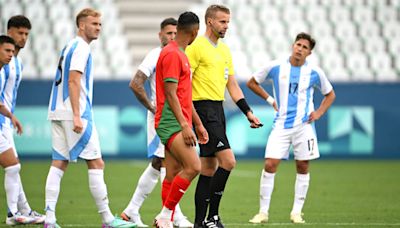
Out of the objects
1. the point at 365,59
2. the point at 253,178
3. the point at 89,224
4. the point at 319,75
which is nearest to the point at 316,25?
the point at 365,59

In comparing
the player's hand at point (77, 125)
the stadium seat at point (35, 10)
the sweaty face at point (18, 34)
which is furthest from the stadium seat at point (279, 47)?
the player's hand at point (77, 125)

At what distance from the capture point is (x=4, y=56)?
9.51 metres

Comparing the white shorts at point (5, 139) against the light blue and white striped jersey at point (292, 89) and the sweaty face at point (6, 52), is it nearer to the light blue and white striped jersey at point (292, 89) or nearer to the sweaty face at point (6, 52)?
the sweaty face at point (6, 52)

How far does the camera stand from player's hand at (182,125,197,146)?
8.33 m

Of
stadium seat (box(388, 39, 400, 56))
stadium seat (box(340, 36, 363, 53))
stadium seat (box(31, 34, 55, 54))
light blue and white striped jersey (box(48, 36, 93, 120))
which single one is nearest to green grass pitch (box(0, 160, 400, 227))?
light blue and white striped jersey (box(48, 36, 93, 120))

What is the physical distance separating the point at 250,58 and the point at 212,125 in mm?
17021

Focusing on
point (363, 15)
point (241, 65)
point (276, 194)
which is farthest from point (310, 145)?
point (363, 15)

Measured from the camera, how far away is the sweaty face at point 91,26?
29.8 feet

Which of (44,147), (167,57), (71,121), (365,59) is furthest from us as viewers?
(365,59)

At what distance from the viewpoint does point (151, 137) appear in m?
10.2

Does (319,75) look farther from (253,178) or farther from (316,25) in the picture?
(316,25)

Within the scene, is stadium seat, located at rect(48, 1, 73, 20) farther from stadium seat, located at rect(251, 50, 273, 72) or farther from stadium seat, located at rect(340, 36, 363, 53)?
stadium seat, located at rect(340, 36, 363, 53)

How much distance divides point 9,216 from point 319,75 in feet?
13.5

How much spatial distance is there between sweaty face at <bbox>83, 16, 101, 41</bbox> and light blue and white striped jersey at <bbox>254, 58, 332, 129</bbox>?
2791mm
